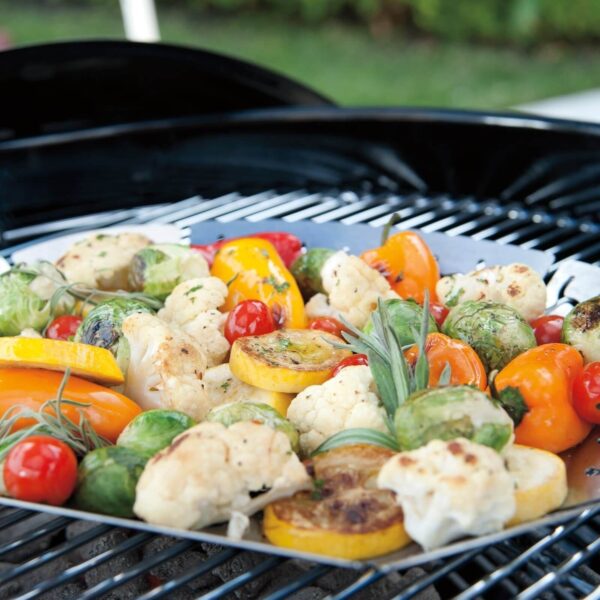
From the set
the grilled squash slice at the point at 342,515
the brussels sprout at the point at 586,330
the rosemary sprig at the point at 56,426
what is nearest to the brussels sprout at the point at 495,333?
the brussels sprout at the point at 586,330

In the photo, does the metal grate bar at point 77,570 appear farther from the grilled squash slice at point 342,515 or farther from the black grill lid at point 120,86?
the black grill lid at point 120,86

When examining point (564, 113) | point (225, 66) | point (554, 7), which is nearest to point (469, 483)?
point (225, 66)

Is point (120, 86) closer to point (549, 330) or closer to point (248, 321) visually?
point (248, 321)

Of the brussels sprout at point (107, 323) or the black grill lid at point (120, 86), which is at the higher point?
the black grill lid at point (120, 86)

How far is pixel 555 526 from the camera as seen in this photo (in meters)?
2.16

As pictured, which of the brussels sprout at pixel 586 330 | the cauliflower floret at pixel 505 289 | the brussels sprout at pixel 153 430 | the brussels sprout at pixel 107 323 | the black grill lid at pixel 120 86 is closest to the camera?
the brussels sprout at pixel 153 430

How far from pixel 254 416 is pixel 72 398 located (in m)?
0.51

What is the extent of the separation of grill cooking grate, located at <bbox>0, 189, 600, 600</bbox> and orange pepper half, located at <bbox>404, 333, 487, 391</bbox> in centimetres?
41

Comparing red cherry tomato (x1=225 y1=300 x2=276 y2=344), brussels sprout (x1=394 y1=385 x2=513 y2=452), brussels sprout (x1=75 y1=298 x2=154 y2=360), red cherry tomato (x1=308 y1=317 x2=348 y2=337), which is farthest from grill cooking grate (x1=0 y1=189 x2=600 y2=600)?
red cherry tomato (x1=308 y1=317 x2=348 y2=337)

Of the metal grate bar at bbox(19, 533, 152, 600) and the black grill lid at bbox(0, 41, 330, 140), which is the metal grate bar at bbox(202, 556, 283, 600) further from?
the black grill lid at bbox(0, 41, 330, 140)

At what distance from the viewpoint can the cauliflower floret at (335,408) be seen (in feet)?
7.39

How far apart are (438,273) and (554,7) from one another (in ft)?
26.2

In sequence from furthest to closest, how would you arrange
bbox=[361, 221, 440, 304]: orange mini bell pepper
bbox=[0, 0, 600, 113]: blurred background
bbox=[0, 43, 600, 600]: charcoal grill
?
1. bbox=[0, 0, 600, 113]: blurred background
2. bbox=[0, 43, 600, 600]: charcoal grill
3. bbox=[361, 221, 440, 304]: orange mini bell pepper

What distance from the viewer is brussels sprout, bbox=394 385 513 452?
198 cm
